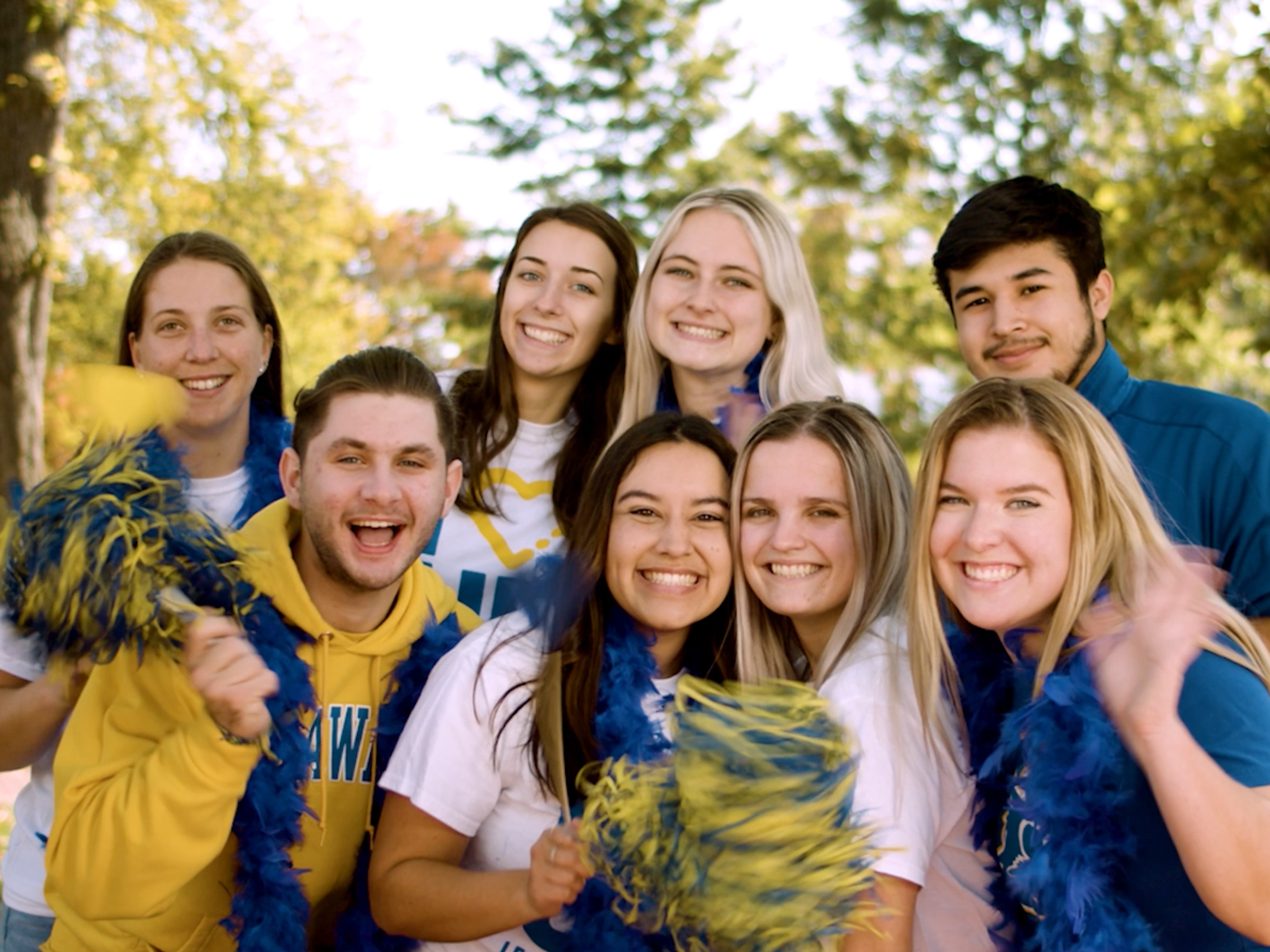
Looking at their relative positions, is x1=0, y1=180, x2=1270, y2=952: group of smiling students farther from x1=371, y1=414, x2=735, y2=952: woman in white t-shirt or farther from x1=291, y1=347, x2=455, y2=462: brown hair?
x1=291, y1=347, x2=455, y2=462: brown hair

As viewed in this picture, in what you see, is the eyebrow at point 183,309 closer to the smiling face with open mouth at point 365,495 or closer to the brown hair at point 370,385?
the brown hair at point 370,385

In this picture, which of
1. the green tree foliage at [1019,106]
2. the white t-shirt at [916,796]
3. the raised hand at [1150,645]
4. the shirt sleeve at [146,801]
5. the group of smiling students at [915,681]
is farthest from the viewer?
the green tree foliage at [1019,106]

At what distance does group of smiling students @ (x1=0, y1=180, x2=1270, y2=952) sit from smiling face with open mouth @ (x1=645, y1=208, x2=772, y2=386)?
82 cm

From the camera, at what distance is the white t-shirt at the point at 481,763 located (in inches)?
104

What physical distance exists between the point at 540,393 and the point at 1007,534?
6.24ft

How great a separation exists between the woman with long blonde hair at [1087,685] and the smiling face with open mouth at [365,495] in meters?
1.10

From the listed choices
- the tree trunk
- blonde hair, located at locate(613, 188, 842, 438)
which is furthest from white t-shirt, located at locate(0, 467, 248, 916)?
the tree trunk

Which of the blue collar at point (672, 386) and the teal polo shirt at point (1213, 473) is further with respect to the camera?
the blue collar at point (672, 386)

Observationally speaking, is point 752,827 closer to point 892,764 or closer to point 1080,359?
point 892,764

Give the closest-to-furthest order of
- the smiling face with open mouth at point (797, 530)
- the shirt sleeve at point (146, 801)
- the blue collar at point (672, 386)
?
the shirt sleeve at point (146, 801)
the smiling face with open mouth at point (797, 530)
the blue collar at point (672, 386)

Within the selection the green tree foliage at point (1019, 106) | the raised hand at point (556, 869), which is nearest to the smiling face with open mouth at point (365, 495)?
the raised hand at point (556, 869)

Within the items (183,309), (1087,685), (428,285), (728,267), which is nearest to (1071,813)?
(1087,685)

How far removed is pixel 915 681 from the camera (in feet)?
8.49

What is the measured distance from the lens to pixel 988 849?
2549mm
